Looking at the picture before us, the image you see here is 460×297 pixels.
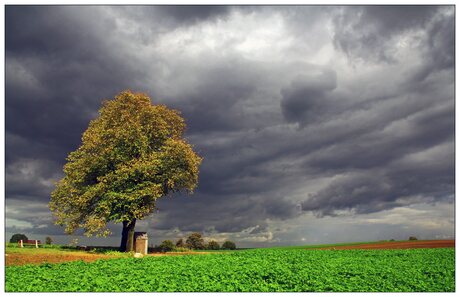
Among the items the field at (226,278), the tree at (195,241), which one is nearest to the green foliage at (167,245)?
the tree at (195,241)

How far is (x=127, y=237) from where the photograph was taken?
1470 inches

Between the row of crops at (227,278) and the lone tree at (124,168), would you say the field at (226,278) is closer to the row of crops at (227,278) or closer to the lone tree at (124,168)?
the row of crops at (227,278)

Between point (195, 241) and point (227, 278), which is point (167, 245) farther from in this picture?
point (227, 278)

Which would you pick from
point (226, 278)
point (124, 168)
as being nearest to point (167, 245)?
point (124, 168)

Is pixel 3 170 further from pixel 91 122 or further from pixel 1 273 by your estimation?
pixel 91 122

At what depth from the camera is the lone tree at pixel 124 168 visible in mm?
35406

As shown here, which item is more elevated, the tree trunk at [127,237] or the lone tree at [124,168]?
the lone tree at [124,168]

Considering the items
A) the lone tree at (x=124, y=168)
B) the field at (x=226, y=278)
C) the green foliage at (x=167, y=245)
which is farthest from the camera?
the green foliage at (x=167, y=245)

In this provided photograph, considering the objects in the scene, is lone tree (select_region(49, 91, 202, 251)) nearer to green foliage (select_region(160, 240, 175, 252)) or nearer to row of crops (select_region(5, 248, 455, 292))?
green foliage (select_region(160, 240, 175, 252))

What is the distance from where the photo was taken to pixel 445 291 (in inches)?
711

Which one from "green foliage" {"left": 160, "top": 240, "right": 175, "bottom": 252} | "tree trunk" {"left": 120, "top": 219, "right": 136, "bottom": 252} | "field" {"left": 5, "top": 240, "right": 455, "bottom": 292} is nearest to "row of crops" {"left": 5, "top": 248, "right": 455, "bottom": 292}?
"field" {"left": 5, "top": 240, "right": 455, "bottom": 292}

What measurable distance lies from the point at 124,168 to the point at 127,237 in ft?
22.4

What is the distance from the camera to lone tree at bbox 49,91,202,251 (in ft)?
116
